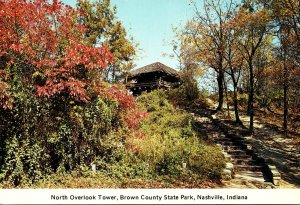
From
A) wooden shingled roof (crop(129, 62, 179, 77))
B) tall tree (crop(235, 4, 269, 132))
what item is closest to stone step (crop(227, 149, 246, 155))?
tall tree (crop(235, 4, 269, 132))

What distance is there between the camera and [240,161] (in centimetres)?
1411

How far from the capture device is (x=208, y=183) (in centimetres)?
1109

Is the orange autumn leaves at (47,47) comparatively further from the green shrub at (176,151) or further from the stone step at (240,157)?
the stone step at (240,157)

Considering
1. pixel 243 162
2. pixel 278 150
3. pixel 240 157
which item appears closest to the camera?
pixel 243 162

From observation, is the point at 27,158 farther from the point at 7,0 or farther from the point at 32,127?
the point at 7,0

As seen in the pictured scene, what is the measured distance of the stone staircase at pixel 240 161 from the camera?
12156 mm

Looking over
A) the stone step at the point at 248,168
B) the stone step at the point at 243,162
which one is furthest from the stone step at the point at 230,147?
the stone step at the point at 248,168

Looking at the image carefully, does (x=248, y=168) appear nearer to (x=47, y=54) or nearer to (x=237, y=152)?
(x=237, y=152)

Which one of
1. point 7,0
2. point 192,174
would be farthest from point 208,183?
point 7,0

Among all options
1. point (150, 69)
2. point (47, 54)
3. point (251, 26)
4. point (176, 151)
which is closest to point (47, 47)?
point (47, 54)

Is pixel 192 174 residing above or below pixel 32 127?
below

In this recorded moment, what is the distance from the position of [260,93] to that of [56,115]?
2721cm

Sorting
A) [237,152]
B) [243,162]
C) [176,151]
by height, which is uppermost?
[176,151]

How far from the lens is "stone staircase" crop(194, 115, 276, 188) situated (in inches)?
479
